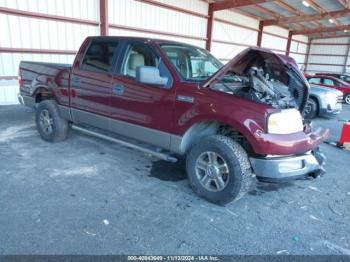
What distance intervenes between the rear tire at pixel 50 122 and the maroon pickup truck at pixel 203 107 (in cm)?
37

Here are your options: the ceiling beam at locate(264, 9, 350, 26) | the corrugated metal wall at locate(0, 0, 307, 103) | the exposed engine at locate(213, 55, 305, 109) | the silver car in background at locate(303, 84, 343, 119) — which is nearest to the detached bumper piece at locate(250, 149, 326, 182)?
the exposed engine at locate(213, 55, 305, 109)

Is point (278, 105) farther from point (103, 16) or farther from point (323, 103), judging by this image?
point (103, 16)

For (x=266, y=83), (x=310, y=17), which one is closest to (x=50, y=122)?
(x=266, y=83)

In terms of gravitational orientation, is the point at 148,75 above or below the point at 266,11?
below

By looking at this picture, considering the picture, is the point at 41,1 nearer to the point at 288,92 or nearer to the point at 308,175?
the point at 288,92

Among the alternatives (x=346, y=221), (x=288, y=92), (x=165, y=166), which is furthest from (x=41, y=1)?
(x=346, y=221)

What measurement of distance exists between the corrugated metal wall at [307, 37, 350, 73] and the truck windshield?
27.5 meters

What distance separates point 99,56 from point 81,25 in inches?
259

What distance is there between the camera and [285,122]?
9.34 feet

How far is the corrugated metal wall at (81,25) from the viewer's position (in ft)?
27.3

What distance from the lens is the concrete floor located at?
244 centimetres

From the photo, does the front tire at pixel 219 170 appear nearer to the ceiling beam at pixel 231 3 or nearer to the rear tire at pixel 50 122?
the rear tire at pixel 50 122

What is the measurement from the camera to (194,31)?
14.6 m

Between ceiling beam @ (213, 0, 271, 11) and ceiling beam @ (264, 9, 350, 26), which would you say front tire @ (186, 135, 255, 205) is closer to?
ceiling beam @ (213, 0, 271, 11)
